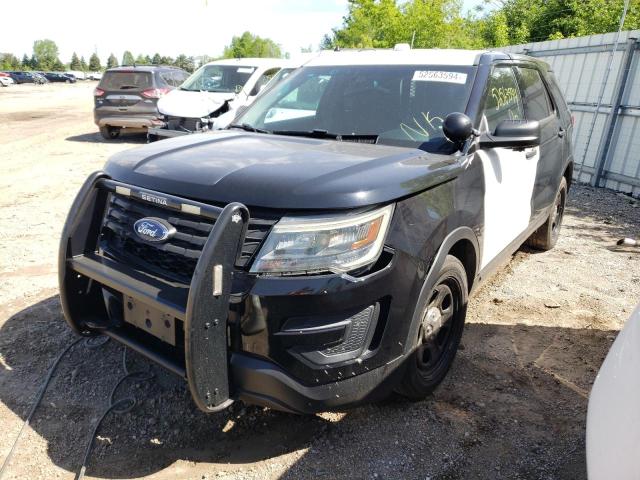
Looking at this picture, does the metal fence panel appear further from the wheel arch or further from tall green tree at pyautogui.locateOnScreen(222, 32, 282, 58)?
tall green tree at pyautogui.locateOnScreen(222, 32, 282, 58)

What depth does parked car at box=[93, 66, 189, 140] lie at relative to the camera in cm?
1201

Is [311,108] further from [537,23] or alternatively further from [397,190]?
[537,23]

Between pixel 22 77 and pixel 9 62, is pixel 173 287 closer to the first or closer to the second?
pixel 22 77

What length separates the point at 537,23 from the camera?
2183 centimetres

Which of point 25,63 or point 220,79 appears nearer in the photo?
point 220,79

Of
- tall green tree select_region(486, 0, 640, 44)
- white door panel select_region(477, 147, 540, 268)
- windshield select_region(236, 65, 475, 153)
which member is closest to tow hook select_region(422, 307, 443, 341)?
white door panel select_region(477, 147, 540, 268)

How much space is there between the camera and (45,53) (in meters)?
114

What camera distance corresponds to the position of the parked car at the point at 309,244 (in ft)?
6.85

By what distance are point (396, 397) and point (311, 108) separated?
2.02 meters

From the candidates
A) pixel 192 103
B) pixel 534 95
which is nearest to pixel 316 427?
pixel 534 95

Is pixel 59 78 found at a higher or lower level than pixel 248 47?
lower

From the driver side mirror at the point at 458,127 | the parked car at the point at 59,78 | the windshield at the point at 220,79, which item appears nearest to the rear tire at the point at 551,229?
the driver side mirror at the point at 458,127

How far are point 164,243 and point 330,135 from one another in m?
1.35

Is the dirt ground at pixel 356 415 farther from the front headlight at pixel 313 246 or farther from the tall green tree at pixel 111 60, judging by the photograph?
the tall green tree at pixel 111 60
